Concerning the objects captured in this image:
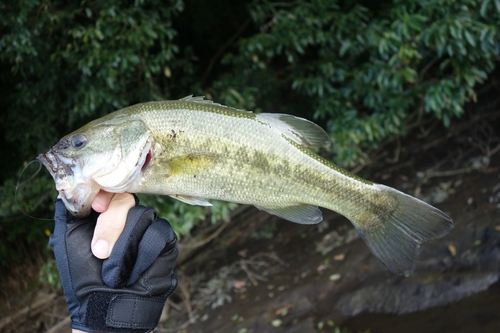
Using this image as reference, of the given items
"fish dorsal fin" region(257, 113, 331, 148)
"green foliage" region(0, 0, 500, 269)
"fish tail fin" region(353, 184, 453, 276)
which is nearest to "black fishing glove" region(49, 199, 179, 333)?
"fish dorsal fin" region(257, 113, 331, 148)

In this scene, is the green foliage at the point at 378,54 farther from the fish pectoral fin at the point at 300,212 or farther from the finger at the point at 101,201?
the finger at the point at 101,201

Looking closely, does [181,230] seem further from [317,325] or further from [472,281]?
[472,281]

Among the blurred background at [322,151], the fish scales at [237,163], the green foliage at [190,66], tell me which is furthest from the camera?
the green foliage at [190,66]

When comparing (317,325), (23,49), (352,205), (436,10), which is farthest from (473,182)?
(23,49)

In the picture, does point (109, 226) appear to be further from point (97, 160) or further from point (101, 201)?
point (97, 160)

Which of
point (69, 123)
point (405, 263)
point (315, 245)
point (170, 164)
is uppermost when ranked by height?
point (170, 164)

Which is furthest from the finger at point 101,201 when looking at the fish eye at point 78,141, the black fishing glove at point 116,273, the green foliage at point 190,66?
the green foliage at point 190,66
